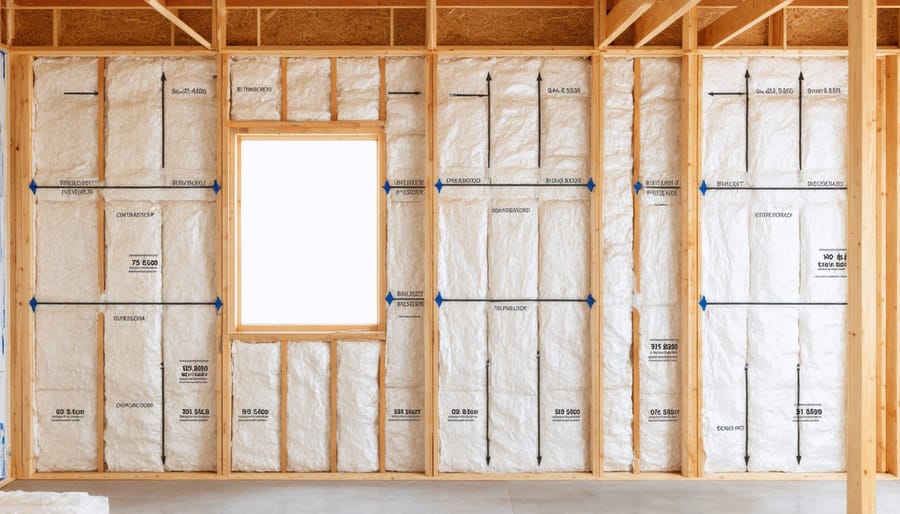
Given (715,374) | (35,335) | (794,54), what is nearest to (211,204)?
(35,335)

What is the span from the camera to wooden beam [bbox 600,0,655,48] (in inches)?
206

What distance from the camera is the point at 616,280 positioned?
6.52 meters

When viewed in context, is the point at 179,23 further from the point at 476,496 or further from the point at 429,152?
the point at 476,496

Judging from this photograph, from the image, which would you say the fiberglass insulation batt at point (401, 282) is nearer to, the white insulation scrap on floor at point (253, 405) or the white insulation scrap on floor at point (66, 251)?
the white insulation scrap on floor at point (253, 405)

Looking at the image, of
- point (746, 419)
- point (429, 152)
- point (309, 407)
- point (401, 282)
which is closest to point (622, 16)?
point (429, 152)

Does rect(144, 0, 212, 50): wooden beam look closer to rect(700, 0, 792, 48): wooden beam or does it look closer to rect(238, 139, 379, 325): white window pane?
rect(238, 139, 379, 325): white window pane

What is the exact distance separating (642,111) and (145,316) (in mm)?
4529

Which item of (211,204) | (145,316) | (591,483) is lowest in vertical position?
(591,483)

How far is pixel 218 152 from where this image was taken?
6.39 metres

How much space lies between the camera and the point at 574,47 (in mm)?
6426

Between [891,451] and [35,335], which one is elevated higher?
[35,335]

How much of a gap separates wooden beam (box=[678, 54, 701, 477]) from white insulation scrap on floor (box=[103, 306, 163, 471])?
14.4 ft

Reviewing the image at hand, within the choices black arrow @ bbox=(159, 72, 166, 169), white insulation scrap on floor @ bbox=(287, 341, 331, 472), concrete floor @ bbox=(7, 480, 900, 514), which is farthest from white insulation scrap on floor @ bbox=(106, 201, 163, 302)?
concrete floor @ bbox=(7, 480, 900, 514)

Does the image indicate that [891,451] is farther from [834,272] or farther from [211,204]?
[211,204]
